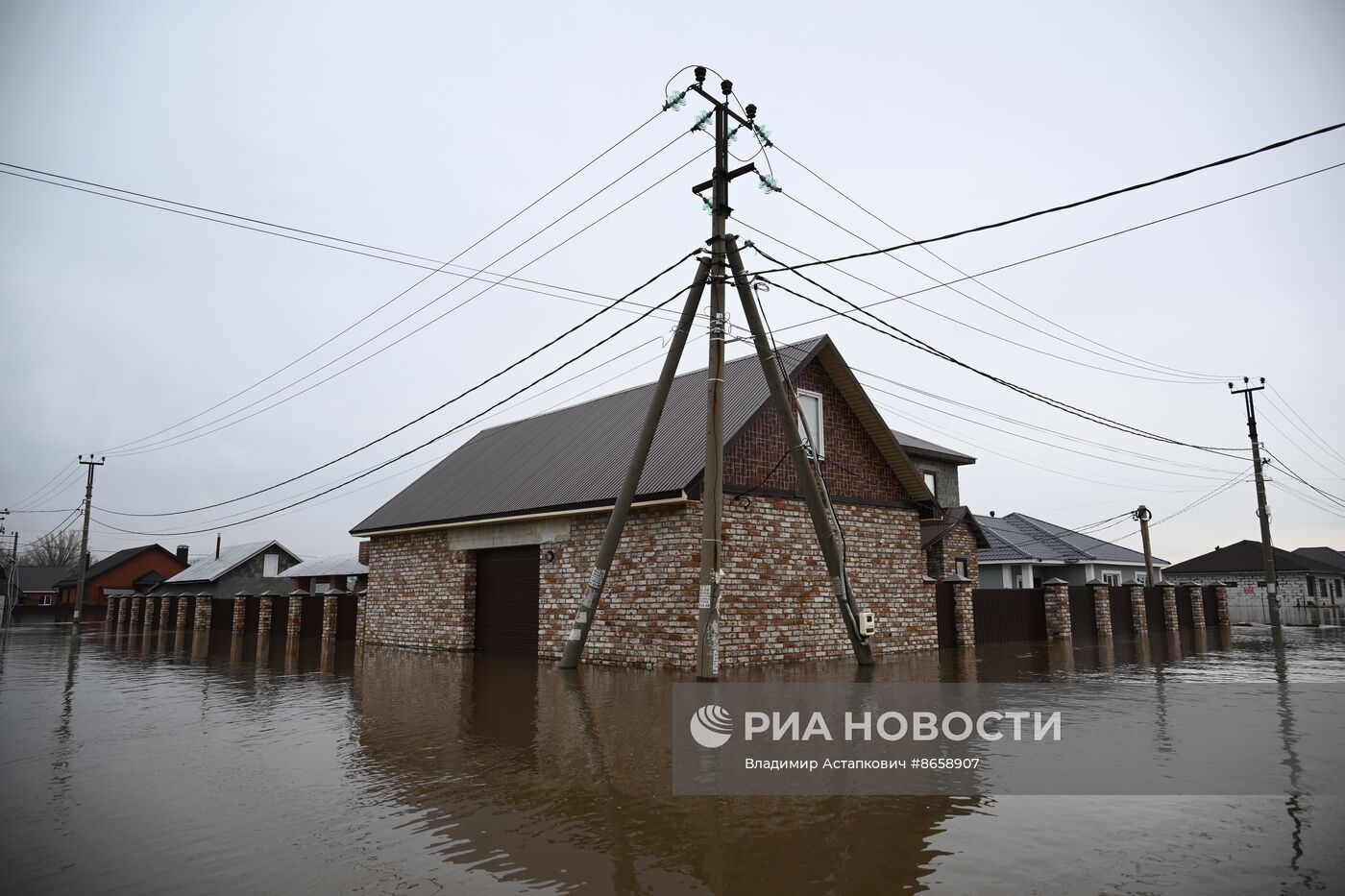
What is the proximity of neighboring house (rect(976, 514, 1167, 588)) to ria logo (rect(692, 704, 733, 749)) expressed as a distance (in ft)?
103

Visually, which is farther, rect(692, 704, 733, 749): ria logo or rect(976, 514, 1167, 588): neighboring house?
rect(976, 514, 1167, 588): neighboring house

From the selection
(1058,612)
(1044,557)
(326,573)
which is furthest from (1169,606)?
(326,573)

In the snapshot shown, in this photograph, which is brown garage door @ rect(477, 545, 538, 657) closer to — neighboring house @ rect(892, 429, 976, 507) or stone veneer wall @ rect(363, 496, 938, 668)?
stone veneer wall @ rect(363, 496, 938, 668)

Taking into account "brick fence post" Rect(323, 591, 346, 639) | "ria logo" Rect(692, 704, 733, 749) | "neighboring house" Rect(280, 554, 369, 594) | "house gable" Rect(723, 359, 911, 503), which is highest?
"house gable" Rect(723, 359, 911, 503)

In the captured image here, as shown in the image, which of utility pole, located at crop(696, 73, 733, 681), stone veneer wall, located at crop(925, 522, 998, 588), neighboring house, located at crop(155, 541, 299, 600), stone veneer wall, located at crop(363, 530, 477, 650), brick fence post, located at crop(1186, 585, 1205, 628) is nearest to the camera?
utility pole, located at crop(696, 73, 733, 681)

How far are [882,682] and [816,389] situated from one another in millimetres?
7329

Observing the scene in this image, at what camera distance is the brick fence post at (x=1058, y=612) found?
76.5ft

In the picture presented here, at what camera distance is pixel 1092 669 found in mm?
14562

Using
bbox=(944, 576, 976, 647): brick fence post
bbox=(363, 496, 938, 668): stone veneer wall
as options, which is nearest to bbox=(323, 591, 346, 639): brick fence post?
bbox=(363, 496, 938, 668): stone veneer wall

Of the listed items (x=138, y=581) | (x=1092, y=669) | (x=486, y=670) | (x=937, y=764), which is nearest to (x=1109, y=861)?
(x=937, y=764)

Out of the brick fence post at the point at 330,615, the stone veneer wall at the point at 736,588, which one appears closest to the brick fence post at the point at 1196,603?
the stone veneer wall at the point at 736,588

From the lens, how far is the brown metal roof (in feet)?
52.7

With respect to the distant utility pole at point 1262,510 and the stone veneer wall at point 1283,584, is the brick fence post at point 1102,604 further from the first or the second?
the stone veneer wall at point 1283,584

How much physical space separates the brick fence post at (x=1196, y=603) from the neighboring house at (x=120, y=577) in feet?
218
